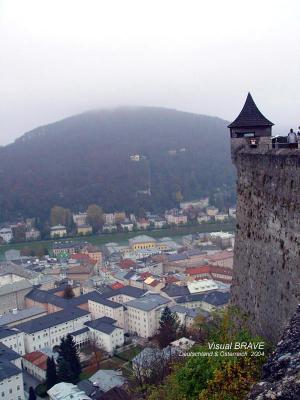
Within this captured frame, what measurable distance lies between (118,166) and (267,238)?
96237mm

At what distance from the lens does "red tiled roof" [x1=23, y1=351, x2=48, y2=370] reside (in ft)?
80.1

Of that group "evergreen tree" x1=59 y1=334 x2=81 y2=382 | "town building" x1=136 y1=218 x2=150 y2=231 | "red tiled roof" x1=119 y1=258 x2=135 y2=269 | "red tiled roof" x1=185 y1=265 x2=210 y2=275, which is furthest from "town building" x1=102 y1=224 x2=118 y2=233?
"evergreen tree" x1=59 y1=334 x2=81 y2=382

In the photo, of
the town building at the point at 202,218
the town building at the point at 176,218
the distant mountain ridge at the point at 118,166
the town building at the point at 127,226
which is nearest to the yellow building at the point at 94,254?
the town building at the point at 127,226

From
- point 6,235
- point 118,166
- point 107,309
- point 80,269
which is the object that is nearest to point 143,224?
point 6,235

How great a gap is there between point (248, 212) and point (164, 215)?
70.5m

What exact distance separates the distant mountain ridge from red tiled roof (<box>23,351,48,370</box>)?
5514cm

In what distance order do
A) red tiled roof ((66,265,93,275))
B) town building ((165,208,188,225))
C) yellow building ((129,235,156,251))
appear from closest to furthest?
red tiled roof ((66,265,93,275)) → yellow building ((129,235,156,251)) → town building ((165,208,188,225))

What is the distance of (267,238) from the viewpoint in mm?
6461

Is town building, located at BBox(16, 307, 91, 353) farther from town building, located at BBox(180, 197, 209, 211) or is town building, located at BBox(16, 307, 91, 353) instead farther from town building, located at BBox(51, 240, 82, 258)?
town building, located at BBox(180, 197, 209, 211)

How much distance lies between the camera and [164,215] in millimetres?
78000

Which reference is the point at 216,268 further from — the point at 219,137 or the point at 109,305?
the point at 219,137

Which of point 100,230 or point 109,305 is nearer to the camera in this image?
point 109,305

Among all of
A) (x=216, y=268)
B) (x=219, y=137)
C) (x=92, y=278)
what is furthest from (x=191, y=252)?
(x=219, y=137)

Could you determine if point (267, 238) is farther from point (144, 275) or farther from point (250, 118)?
point (144, 275)
